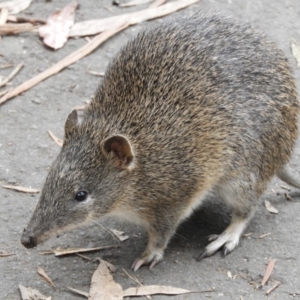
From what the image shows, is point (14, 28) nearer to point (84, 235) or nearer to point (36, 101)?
point (36, 101)

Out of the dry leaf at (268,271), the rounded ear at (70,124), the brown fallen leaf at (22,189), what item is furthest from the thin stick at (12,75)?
the dry leaf at (268,271)

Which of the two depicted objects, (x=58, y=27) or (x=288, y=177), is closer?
(x=288, y=177)

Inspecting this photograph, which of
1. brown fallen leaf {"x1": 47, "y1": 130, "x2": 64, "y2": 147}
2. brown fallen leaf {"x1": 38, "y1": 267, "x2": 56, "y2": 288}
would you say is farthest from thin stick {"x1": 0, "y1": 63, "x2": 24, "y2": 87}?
brown fallen leaf {"x1": 38, "y1": 267, "x2": 56, "y2": 288}

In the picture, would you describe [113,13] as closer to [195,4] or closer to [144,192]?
[195,4]

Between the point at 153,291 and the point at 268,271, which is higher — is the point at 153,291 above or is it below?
below

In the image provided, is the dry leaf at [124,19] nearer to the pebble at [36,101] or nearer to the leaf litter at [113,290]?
the pebble at [36,101]

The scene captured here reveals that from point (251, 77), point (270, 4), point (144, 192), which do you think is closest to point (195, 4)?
point (270, 4)

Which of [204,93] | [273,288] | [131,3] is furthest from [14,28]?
[273,288]
